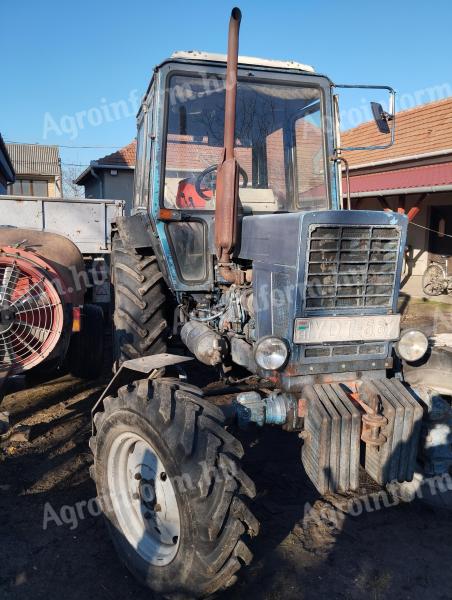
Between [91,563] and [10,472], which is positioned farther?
[10,472]

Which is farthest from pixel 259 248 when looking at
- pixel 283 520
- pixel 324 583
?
pixel 324 583

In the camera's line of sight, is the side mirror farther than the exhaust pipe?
Yes

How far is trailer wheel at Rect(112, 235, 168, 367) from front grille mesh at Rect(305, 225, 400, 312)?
5.11 feet

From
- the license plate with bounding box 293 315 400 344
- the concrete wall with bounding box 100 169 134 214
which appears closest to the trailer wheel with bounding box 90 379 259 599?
the license plate with bounding box 293 315 400 344

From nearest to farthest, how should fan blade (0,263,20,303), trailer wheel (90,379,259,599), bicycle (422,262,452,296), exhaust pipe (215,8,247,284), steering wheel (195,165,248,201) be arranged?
trailer wheel (90,379,259,599) → exhaust pipe (215,8,247,284) → steering wheel (195,165,248,201) → fan blade (0,263,20,303) → bicycle (422,262,452,296)

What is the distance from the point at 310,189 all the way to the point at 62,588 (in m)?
2.99

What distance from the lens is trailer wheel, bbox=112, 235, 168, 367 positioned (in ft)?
12.6

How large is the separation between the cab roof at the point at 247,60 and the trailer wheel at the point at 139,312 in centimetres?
154

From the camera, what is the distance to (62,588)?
246 cm

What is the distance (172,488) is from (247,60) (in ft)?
9.58

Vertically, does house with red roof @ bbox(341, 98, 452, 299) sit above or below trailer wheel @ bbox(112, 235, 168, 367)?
above

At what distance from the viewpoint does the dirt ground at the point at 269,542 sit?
2467 millimetres

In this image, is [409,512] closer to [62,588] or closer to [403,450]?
[403,450]

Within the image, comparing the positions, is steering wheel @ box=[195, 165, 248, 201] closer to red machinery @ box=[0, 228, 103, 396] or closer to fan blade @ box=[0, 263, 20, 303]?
red machinery @ box=[0, 228, 103, 396]
